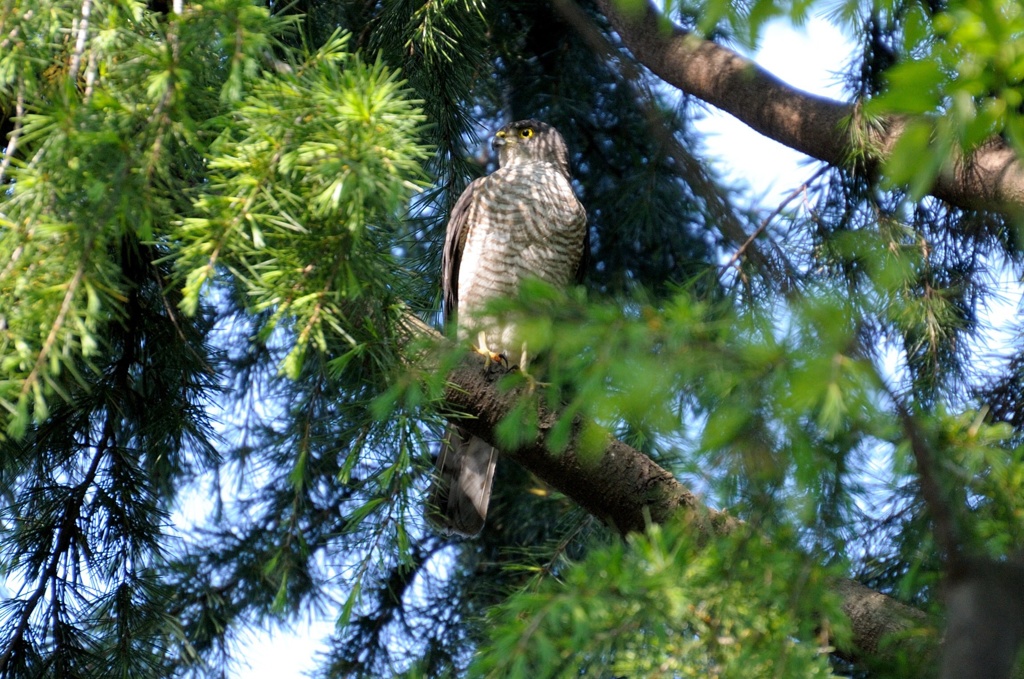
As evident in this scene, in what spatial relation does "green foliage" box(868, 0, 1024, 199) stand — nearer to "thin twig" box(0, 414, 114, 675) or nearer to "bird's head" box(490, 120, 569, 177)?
"thin twig" box(0, 414, 114, 675)

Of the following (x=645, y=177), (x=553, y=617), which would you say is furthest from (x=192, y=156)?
(x=645, y=177)

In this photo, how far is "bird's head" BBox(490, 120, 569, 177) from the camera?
3.97 meters

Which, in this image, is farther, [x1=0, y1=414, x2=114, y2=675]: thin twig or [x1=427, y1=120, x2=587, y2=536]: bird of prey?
[x1=427, y1=120, x2=587, y2=536]: bird of prey

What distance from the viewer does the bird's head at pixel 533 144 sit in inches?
156

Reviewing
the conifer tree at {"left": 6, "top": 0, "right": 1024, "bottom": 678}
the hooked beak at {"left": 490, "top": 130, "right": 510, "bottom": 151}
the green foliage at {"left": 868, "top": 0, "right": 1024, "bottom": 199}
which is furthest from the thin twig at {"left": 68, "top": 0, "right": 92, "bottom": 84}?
the hooked beak at {"left": 490, "top": 130, "right": 510, "bottom": 151}

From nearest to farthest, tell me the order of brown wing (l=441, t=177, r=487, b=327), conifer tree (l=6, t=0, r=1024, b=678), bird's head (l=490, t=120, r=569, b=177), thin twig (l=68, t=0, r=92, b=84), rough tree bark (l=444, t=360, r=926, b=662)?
conifer tree (l=6, t=0, r=1024, b=678), thin twig (l=68, t=0, r=92, b=84), rough tree bark (l=444, t=360, r=926, b=662), brown wing (l=441, t=177, r=487, b=327), bird's head (l=490, t=120, r=569, b=177)

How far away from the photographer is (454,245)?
148 inches

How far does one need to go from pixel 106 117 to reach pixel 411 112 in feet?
1.92

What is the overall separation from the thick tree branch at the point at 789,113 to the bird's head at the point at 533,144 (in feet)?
2.66

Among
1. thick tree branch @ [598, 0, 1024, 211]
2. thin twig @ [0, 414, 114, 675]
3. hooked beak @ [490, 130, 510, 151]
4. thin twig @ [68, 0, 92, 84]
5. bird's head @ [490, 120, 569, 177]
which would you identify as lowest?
thin twig @ [0, 414, 114, 675]

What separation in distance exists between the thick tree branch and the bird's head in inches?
31.9

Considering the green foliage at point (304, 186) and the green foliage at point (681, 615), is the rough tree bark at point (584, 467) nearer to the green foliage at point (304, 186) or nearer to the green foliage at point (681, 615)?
the green foliage at point (304, 186)

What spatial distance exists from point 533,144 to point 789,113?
4.30 feet

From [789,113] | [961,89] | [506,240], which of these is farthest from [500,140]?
[961,89]
